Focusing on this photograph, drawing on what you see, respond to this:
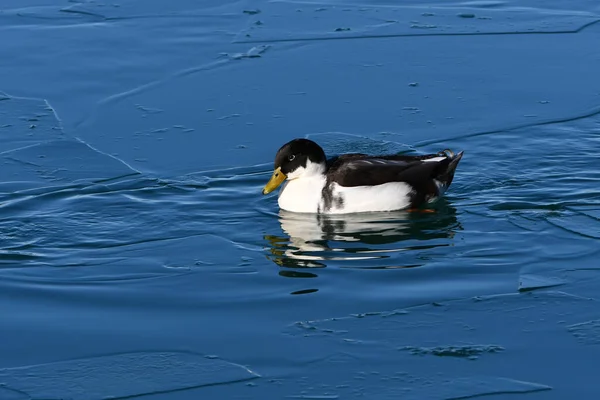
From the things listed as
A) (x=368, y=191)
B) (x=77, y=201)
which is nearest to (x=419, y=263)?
(x=368, y=191)

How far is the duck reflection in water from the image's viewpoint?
26.1ft

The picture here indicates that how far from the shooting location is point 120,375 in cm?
619

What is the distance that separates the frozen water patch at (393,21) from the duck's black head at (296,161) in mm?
4318

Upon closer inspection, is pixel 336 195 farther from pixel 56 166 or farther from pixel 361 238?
pixel 56 166

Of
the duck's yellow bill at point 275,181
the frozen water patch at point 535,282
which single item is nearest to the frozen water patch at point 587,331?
the frozen water patch at point 535,282

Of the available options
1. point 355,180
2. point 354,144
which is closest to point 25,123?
point 354,144

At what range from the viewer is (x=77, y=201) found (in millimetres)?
9234

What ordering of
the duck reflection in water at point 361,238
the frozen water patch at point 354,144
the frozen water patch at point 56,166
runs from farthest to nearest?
1. the frozen water patch at point 354,144
2. the frozen water patch at point 56,166
3. the duck reflection in water at point 361,238

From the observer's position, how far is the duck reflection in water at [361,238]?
7.96 metres

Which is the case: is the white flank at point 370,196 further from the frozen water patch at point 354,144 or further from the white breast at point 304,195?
the frozen water patch at point 354,144

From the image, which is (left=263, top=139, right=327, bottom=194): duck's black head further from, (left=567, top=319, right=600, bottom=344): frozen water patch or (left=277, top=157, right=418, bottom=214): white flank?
(left=567, top=319, right=600, bottom=344): frozen water patch

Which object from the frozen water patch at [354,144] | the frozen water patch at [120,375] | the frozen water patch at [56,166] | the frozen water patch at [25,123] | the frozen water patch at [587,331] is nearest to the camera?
the frozen water patch at [120,375]

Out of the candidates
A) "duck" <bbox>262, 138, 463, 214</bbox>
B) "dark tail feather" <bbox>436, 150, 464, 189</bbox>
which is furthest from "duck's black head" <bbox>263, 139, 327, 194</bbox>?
"dark tail feather" <bbox>436, 150, 464, 189</bbox>

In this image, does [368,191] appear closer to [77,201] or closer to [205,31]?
[77,201]
